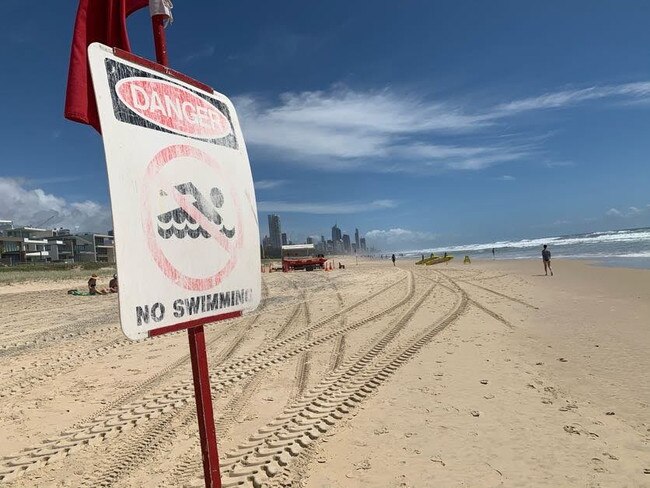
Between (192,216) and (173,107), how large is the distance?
56cm

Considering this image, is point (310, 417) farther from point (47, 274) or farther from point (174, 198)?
point (47, 274)

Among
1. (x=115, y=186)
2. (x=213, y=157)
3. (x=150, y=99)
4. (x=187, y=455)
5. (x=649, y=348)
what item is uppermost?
(x=150, y=99)

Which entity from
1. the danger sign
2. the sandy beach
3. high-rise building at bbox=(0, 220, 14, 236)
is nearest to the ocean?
the sandy beach

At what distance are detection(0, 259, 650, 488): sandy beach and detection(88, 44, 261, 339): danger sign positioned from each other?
7.08 ft

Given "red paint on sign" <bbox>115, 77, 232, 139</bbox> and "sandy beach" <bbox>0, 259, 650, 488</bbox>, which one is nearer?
"red paint on sign" <bbox>115, 77, 232, 139</bbox>

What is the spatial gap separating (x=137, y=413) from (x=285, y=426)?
185 centimetres

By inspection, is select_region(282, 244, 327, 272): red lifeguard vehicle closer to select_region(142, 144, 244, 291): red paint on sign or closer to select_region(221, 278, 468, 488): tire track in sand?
select_region(221, 278, 468, 488): tire track in sand

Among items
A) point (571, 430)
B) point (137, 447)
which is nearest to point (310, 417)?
point (137, 447)

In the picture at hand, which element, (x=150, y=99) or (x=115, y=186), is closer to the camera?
(x=115, y=186)

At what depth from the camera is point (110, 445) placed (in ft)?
13.4

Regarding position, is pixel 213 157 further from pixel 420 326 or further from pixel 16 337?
pixel 16 337

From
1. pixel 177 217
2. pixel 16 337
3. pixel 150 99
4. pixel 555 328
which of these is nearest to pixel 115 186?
pixel 177 217

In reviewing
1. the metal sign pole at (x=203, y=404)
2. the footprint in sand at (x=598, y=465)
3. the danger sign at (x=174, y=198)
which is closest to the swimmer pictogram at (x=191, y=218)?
the danger sign at (x=174, y=198)

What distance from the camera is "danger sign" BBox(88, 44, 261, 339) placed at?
1.70 m
